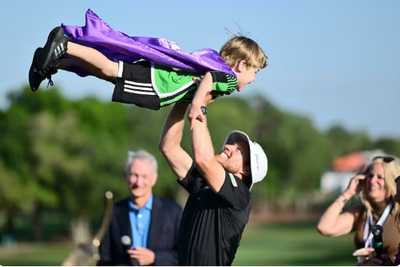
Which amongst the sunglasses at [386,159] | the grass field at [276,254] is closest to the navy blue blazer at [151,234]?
the sunglasses at [386,159]

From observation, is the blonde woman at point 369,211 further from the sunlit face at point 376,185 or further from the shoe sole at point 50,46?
the shoe sole at point 50,46

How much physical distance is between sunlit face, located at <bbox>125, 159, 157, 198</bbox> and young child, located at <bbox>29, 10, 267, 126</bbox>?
1841 millimetres

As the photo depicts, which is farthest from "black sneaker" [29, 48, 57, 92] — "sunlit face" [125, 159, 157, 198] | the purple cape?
"sunlit face" [125, 159, 157, 198]

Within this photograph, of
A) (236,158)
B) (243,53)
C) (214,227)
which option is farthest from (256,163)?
(243,53)

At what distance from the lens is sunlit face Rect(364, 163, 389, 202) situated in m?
6.13

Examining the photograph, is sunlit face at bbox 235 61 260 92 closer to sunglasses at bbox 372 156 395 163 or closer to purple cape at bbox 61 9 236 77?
purple cape at bbox 61 9 236 77

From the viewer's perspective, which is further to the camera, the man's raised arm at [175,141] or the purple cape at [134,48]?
the man's raised arm at [175,141]

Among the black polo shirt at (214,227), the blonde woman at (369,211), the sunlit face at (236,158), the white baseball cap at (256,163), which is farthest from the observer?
the blonde woman at (369,211)

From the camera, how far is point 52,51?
451 centimetres

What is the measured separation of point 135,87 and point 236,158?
97 cm

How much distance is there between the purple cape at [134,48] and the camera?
15.3 ft

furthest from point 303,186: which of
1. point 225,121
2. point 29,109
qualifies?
point 29,109

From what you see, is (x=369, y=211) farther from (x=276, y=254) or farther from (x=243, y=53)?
(x=276, y=254)

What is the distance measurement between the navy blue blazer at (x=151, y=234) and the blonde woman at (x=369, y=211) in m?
1.28
